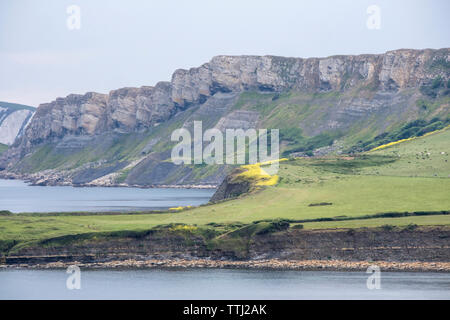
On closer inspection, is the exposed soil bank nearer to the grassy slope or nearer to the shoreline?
the shoreline

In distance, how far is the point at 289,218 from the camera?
11744 centimetres

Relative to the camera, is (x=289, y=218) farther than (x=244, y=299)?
Yes

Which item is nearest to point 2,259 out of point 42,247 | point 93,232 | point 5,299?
point 42,247

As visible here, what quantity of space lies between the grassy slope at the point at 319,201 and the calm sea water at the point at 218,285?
13.9 metres

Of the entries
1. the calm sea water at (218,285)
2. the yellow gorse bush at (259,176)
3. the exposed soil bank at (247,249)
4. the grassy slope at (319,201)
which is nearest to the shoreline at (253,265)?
the exposed soil bank at (247,249)

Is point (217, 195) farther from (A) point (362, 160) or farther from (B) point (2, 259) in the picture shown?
(B) point (2, 259)

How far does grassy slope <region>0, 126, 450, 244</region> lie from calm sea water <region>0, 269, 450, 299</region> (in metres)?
13.9

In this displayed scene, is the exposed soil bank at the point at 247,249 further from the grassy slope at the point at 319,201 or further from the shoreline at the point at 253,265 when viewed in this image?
the grassy slope at the point at 319,201

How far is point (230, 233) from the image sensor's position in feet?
359
